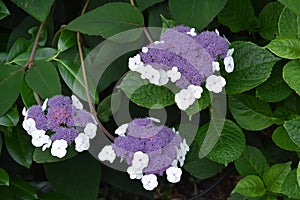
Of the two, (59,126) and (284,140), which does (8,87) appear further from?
(284,140)

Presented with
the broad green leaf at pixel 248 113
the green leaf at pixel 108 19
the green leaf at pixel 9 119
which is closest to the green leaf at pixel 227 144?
the broad green leaf at pixel 248 113

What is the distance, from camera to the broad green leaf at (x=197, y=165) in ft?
3.83

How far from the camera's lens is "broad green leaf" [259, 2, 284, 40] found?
115 cm

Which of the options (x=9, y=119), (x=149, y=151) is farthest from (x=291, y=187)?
(x=9, y=119)

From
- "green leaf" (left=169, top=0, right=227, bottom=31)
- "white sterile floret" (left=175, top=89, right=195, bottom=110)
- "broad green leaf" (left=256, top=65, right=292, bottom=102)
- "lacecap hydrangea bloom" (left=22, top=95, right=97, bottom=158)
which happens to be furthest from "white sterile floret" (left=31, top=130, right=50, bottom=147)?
"broad green leaf" (left=256, top=65, right=292, bottom=102)

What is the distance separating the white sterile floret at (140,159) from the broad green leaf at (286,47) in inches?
11.6

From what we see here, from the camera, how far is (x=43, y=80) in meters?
1.02

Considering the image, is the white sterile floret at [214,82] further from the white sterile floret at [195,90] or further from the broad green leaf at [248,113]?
the broad green leaf at [248,113]

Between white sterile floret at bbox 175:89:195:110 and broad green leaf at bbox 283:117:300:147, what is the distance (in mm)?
200

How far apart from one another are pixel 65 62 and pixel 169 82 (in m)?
0.28

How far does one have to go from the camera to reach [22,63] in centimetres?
111

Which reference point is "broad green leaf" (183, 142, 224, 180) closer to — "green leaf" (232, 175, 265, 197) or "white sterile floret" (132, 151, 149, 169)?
"green leaf" (232, 175, 265, 197)

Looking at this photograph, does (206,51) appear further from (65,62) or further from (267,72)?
(65,62)

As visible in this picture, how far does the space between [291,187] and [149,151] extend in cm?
32
